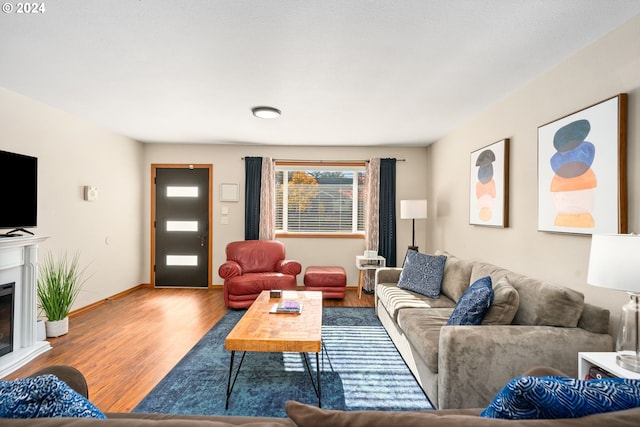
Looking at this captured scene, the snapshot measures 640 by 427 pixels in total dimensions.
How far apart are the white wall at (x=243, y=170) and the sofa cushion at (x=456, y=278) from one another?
2129 millimetres

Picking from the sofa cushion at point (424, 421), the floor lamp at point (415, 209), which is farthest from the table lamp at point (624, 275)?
the floor lamp at point (415, 209)

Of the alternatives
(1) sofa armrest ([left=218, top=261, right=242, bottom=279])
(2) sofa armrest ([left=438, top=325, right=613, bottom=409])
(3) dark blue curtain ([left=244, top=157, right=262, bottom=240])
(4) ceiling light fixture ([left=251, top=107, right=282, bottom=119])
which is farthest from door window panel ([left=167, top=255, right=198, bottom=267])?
(2) sofa armrest ([left=438, top=325, right=613, bottom=409])

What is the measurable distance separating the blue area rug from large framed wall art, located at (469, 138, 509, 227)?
168cm

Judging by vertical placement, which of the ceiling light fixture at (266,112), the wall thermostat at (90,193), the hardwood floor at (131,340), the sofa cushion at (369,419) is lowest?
the hardwood floor at (131,340)

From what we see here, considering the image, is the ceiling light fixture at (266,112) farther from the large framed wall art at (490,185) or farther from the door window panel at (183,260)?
the door window panel at (183,260)

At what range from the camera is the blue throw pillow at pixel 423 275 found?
138 inches

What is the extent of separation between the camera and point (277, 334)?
233 cm

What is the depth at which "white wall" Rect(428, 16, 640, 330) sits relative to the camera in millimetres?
1975

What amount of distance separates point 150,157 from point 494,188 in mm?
5260

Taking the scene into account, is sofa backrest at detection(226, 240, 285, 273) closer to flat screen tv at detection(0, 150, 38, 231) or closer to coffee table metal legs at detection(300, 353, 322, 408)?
coffee table metal legs at detection(300, 353, 322, 408)

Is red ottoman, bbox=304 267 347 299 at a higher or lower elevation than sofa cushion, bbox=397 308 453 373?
lower

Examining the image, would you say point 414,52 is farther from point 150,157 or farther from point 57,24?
point 150,157

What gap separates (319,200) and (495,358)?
4.11 meters

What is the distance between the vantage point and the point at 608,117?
2.06 metres
